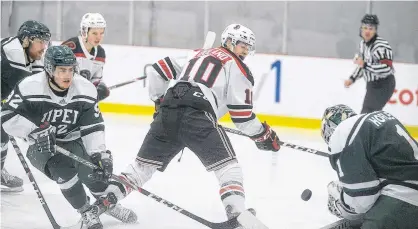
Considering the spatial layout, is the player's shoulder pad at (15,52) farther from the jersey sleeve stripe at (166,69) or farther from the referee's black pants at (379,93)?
the referee's black pants at (379,93)

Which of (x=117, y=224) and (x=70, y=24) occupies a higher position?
(x=70, y=24)

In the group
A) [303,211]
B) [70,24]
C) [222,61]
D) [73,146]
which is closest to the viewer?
[222,61]

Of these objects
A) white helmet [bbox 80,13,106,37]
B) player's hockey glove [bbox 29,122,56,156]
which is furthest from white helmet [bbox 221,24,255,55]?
white helmet [bbox 80,13,106,37]

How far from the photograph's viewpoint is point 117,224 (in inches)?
153

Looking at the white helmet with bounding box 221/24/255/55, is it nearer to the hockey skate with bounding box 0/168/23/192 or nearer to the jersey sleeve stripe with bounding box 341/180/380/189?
the jersey sleeve stripe with bounding box 341/180/380/189

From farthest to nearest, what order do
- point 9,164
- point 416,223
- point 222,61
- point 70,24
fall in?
point 70,24 < point 9,164 < point 222,61 < point 416,223

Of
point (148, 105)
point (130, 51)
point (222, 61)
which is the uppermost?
point (222, 61)

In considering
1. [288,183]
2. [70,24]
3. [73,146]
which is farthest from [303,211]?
[70,24]

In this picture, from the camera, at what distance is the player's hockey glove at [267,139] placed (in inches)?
145

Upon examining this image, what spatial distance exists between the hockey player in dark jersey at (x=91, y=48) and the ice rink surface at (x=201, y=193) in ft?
2.03

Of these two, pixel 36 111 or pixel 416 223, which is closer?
pixel 416 223

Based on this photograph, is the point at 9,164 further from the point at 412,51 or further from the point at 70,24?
the point at 412,51

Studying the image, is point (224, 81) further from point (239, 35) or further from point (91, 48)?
point (91, 48)

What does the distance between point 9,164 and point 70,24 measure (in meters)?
2.94
